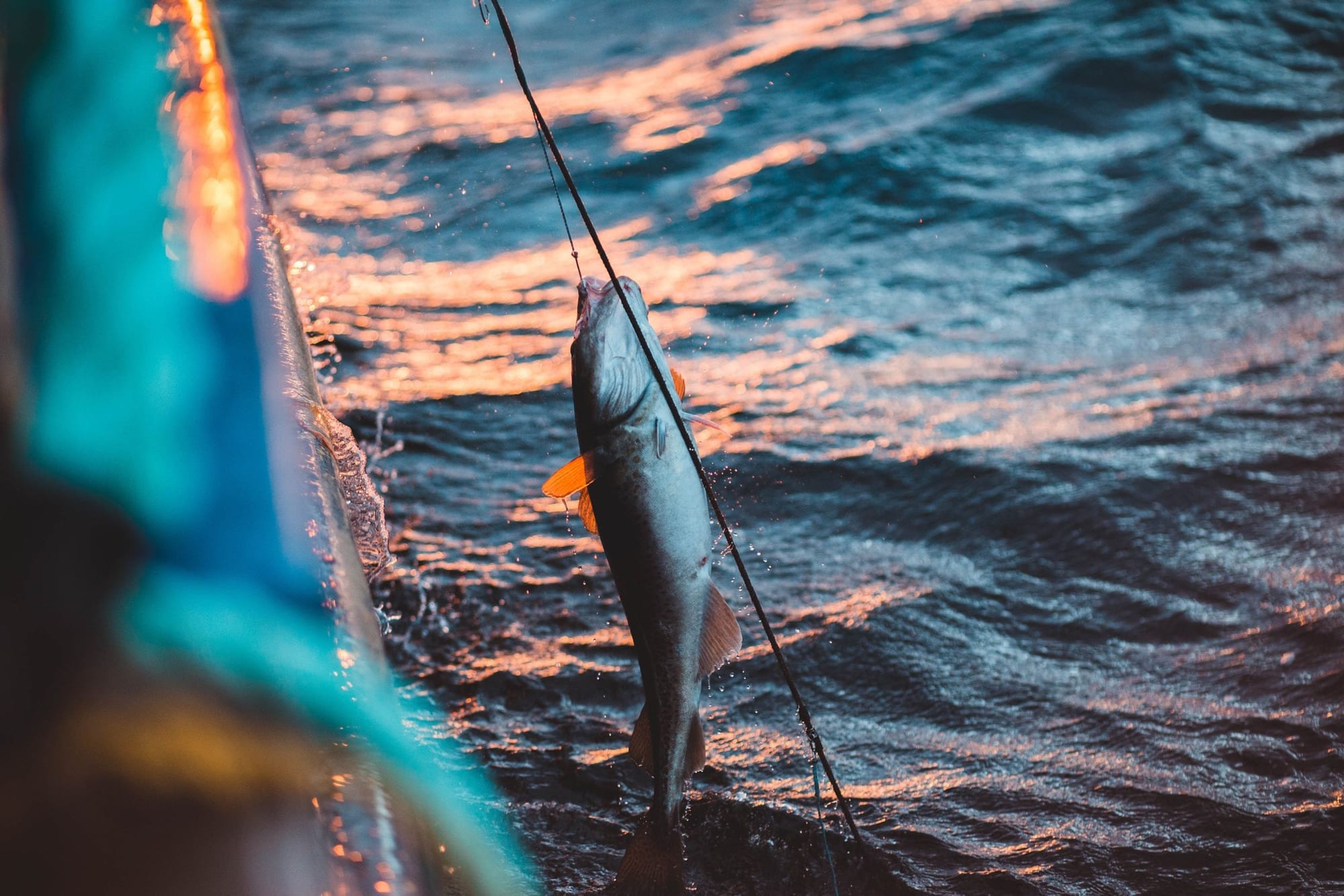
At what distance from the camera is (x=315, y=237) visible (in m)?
10.4

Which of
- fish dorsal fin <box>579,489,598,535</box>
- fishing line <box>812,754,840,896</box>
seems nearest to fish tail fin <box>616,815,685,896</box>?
fishing line <box>812,754,840,896</box>

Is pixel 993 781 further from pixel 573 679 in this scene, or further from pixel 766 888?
pixel 573 679

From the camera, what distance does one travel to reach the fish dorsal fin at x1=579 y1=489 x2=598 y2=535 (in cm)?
277

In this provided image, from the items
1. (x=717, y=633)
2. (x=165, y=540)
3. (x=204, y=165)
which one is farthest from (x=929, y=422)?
(x=165, y=540)

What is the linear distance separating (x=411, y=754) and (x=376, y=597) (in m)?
3.31

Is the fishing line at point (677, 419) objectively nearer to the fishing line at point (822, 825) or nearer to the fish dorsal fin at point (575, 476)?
the fishing line at point (822, 825)

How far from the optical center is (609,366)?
266 cm

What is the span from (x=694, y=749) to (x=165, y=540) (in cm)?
164

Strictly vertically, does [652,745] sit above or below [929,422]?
above

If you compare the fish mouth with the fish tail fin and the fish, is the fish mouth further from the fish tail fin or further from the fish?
the fish tail fin

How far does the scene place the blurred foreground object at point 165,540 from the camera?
1.20m

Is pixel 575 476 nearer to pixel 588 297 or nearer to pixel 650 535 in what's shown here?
pixel 650 535

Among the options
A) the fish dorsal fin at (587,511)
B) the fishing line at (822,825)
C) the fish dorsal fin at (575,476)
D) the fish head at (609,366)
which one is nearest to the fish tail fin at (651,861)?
the fishing line at (822,825)

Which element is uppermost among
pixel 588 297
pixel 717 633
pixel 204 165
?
pixel 204 165
